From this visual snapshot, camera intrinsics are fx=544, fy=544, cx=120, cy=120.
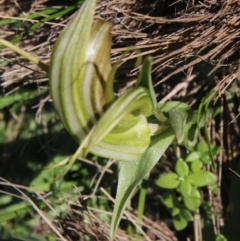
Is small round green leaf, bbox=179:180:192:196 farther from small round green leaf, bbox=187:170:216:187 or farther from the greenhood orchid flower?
the greenhood orchid flower

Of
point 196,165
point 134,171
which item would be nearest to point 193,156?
point 196,165

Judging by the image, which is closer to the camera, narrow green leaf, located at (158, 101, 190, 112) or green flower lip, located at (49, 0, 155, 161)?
green flower lip, located at (49, 0, 155, 161)

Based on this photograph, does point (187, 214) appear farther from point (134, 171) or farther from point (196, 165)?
point (134, 171)

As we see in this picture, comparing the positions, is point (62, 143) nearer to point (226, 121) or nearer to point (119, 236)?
point (119, 236)

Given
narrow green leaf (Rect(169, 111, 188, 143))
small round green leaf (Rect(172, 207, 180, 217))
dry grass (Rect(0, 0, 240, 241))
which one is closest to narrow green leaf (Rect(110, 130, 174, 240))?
narrow green leaf (Rect(169, 111, 188, 143))

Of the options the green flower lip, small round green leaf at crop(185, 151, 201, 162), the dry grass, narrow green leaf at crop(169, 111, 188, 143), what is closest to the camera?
the green flower lip

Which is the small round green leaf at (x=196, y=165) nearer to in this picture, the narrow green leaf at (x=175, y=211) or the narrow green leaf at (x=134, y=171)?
the narrow green leaf at (x=175, y=211)
